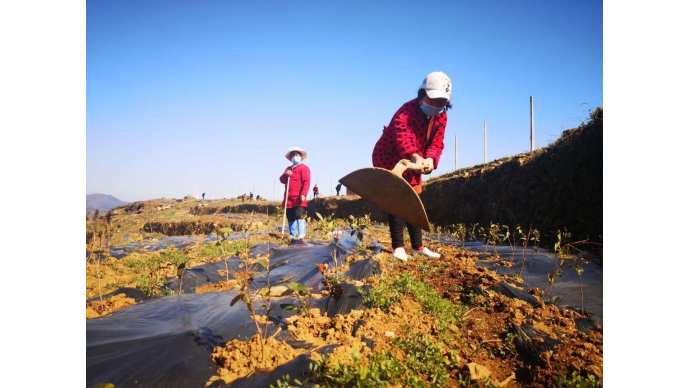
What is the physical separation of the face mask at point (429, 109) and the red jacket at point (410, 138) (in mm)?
40

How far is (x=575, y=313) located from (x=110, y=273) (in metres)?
4.97

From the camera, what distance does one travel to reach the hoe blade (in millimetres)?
2611

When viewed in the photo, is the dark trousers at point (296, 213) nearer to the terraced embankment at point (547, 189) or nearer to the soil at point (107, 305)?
the soil at point (107, 305)

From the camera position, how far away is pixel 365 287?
7.63ft

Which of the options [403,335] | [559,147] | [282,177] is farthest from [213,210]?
[403,335]

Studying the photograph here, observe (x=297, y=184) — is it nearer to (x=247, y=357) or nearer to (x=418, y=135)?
(x=418, y=135)

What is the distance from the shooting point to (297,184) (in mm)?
6023

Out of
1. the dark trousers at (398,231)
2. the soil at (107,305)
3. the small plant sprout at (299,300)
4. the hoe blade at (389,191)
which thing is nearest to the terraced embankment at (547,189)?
the dark trousers at (398,231)

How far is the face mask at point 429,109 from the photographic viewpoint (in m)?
3.09

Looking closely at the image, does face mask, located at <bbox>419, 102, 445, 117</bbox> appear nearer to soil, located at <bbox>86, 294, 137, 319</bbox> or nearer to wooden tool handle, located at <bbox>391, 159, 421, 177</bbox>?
wooden tool handle, located at <bbox>391, 159, 421, 177</bbox>

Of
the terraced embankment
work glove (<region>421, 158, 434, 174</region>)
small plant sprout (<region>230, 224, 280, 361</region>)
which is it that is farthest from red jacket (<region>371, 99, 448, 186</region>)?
the terraced embankment

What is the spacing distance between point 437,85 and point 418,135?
518mm

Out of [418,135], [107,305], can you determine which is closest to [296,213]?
[418,135]
